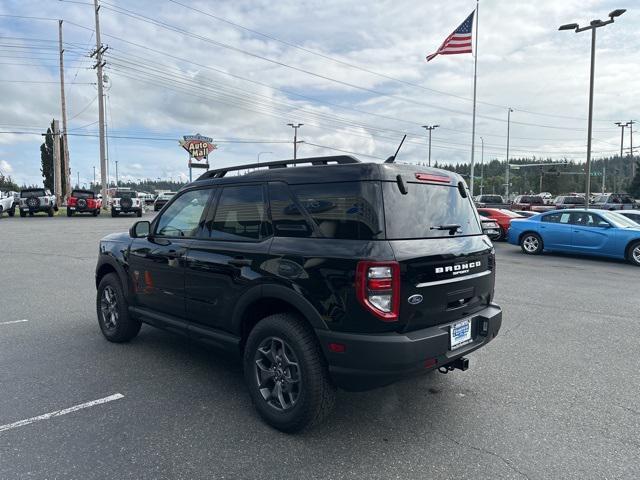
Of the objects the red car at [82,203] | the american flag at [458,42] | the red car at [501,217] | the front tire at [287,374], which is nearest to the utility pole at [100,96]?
the red car at [82,203]

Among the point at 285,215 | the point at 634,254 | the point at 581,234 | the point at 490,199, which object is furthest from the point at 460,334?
the point at 490,199

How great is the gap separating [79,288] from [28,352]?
3501mm

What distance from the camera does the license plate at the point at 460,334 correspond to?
3232mm

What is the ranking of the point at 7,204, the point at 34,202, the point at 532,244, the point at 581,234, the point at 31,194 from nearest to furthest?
1. the point at 581,234
2. the point at 532,244
3. the point at 34,202
4. the point at 31,194
5. the point at 7,204

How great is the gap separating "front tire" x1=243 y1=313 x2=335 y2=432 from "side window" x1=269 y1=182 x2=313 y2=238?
24.0 inches

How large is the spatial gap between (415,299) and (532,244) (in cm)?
1222

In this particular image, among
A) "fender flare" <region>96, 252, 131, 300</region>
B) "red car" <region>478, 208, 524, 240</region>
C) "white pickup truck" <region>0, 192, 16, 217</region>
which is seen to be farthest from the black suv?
"white pickup truck" <region>0, 192, 16, 217</region>

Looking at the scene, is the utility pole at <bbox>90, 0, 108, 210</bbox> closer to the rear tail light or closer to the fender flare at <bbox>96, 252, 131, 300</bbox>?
the fender flare at <bbox>96, 252, 131, 300</bbox>

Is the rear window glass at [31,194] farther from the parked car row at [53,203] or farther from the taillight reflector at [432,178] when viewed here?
the taillight reflector at [432,178]

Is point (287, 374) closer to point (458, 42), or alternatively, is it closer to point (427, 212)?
point (427, 212)

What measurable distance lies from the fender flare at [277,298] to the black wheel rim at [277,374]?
0.97 ft

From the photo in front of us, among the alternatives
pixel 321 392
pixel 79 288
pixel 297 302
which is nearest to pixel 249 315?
pixel 297 302

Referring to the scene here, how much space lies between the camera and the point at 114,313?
16.9ft

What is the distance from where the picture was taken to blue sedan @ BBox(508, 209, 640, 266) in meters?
11.8
